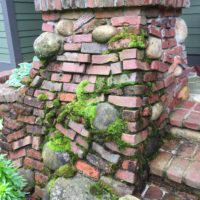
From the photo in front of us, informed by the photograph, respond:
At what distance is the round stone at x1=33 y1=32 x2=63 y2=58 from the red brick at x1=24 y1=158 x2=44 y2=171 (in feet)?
2.49

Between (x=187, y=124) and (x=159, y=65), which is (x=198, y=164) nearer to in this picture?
(x=187, y=124)

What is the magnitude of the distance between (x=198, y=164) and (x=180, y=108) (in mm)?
454

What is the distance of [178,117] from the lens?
179cm

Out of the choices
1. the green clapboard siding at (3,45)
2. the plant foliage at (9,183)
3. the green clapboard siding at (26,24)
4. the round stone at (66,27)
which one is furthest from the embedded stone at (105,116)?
the green clapboard siding at (3,45)

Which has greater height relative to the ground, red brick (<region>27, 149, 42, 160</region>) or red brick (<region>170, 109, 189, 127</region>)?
red brick (<region>170, 109, 189, 127</region>)

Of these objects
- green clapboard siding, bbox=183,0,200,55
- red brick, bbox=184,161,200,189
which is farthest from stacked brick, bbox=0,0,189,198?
green clapboard siding, bbox=183,0,200,55

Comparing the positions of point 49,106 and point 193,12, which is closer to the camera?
A: point 49,106

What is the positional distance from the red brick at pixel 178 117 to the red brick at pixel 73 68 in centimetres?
66

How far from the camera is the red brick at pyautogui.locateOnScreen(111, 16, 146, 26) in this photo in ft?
5.01

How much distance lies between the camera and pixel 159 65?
165 cm

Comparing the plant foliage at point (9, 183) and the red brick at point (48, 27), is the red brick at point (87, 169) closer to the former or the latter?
the plant foliage at point (9, 183)

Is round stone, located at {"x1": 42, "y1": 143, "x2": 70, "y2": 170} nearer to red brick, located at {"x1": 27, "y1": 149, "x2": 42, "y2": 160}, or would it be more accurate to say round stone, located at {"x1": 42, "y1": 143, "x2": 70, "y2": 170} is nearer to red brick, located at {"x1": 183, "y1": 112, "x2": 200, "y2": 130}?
red brick, located at {"x1": 27, "y1": 149, "x2": 42, "y2": 160}

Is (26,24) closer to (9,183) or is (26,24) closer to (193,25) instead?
(193,25)

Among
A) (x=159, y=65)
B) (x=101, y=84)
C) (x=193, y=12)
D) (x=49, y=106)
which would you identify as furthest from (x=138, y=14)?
(x=193, y=12)
